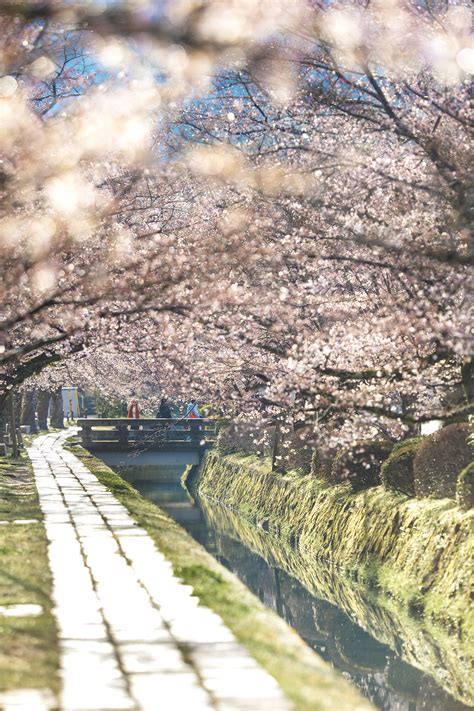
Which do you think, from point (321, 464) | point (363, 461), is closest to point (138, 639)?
point (363, 461)

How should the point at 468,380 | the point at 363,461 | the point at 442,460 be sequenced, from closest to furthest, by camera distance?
the point at 468,380
the point at 442,460
the point at 363,461

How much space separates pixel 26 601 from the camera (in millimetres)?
7844

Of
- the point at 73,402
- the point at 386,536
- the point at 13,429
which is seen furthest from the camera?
the point at 73,402

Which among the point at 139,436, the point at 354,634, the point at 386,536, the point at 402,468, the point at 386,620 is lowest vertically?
the point at 354,634

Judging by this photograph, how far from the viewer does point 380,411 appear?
1471 cm

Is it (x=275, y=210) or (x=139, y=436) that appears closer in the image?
(x=275, y=210)

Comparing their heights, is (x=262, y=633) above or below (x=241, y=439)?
below

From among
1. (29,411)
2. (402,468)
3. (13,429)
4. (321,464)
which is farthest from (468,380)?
(29,411)

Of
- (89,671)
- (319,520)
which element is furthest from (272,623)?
(319,520)

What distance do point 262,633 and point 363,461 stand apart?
1276 cm

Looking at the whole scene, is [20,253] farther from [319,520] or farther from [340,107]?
[319,520]

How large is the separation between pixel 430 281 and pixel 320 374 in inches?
128

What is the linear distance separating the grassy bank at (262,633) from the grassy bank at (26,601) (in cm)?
132

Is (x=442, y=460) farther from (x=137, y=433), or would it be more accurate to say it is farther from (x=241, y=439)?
(x=137, y=433)
